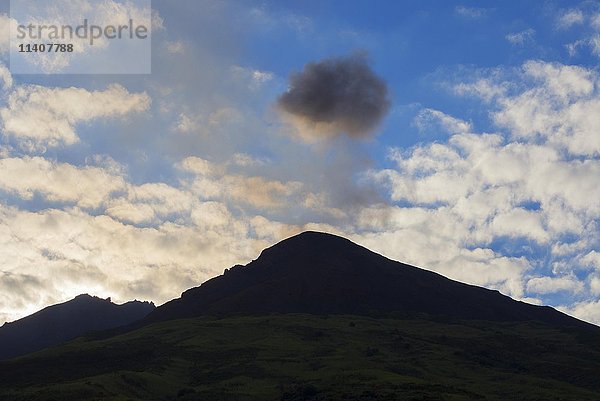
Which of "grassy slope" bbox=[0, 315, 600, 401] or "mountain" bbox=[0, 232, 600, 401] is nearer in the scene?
"mountain" bbox=[0, 232, 600, 401]

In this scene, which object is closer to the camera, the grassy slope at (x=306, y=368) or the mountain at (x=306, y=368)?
the mountain at (x=306, y=368)

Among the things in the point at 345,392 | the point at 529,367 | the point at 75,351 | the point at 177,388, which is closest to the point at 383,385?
the point at 345,392

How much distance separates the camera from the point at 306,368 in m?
145

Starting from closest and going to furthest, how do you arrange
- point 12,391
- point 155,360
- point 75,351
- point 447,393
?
1. point 447,393
2. point 12,391
3. point 155,360
4. point 75,351

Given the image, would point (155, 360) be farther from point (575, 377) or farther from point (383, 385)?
point (575, 377)

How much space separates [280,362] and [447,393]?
56158 millimetres

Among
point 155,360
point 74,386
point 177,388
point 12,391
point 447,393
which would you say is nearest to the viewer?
point 447,393

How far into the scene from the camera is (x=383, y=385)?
111375 mm

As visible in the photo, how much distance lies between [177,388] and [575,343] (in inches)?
4981

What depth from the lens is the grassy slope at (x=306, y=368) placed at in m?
114

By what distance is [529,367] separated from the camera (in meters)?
161

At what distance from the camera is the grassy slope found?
375ft

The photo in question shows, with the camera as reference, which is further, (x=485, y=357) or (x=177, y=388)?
(x=485, y=357)

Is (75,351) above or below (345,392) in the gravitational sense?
above
